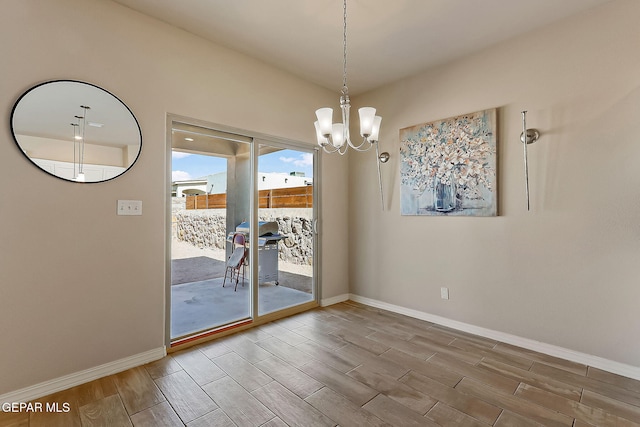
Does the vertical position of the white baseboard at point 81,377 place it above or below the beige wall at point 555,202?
below

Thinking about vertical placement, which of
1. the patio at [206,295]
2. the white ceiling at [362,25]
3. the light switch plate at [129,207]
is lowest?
the patio at [206,295]

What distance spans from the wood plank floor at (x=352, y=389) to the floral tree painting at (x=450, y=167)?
135cm

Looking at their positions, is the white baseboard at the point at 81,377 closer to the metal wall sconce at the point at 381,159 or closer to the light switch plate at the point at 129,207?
the light switch plate at the point at 129,207

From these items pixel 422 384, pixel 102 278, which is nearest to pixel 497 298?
pixel 422 384

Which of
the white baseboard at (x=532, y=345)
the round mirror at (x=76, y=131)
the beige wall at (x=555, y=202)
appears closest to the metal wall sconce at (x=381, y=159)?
the beige wall at (x=555, y=202)

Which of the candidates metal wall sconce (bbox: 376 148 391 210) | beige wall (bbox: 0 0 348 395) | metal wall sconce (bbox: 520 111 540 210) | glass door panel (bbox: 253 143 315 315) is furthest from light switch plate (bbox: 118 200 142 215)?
metal wall sconce (bbox: 520 111 540 210)

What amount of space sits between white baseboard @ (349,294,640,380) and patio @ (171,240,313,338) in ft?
4.37

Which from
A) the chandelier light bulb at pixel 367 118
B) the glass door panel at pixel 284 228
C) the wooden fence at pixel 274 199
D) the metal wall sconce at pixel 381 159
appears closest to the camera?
the chandelier light bulb at pixel 367 118

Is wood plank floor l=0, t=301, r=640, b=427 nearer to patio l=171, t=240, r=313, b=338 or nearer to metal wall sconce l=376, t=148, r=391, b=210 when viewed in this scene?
patio l=171, t=240, r=313, b=338

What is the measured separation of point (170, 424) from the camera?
168cm

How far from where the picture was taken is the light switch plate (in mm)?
2289

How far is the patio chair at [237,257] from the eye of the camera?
324 centimetres

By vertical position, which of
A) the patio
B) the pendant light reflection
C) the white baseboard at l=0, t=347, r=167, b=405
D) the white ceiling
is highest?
the white ceiling

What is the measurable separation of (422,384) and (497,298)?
50.3 inches
